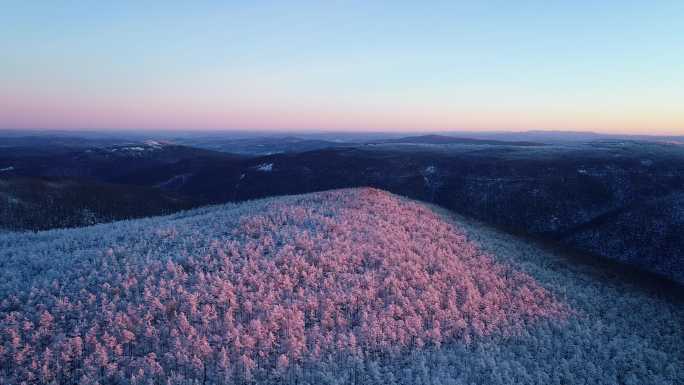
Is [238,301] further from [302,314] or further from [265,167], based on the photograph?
[265,167]

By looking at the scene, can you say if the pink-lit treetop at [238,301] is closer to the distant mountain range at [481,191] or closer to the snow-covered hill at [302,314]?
the snow-covered hill at [302,314]

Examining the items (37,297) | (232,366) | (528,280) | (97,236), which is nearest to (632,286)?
(528,280)

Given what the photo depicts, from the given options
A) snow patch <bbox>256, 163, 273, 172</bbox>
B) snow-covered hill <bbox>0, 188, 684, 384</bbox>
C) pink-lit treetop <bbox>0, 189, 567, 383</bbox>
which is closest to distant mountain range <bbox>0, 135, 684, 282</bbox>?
snow patch <bbox>256, 163, 273, 172</bbox>

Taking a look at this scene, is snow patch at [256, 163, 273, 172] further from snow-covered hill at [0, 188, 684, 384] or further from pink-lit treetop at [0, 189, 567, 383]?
pink-lit treetop at [0, 189, 567, 383]

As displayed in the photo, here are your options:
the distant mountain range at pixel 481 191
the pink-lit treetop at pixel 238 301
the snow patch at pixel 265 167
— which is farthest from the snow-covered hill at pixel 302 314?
the snow patch at pixel 265 167

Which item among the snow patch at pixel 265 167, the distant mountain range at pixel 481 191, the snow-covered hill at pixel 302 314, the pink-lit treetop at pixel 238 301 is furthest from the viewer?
the snow patch at pixel 265 167
